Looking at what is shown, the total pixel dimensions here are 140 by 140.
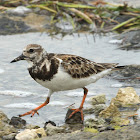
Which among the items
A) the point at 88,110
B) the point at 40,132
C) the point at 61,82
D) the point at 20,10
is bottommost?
the point at 88,110

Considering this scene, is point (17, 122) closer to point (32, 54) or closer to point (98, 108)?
point (32, 54)

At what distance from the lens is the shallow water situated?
16.5 ft

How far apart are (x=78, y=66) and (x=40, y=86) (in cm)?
111

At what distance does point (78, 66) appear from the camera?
492 cm

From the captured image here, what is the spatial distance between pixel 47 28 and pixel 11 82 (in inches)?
118

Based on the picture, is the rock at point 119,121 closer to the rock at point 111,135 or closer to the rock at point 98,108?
the rock at point 98,108

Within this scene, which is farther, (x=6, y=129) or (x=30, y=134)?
(x=6, y=129)

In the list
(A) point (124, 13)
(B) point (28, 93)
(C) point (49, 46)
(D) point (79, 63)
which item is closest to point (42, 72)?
(D) point (79, 63)

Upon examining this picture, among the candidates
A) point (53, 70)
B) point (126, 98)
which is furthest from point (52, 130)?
point (126, 98)

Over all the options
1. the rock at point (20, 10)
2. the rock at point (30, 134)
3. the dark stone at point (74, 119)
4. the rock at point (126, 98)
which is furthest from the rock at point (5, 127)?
the rock at point (20, 10)

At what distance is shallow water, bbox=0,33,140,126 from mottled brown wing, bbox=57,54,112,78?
471 mm

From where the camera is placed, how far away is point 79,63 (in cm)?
499

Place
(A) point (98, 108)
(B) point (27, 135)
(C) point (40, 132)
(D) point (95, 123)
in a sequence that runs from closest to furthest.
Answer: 1. (B) point (27, 135)
2. (C) point (40, 132)
3. (D) point (95, 123)
4. (A) point (98, 108)

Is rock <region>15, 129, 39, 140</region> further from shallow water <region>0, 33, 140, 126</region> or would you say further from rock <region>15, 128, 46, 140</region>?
shallow water <region>0, 33, 140, 126</region>
